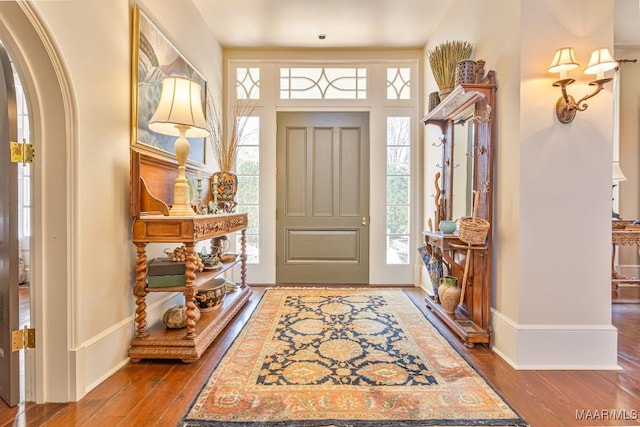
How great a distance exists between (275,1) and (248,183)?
2.02 m

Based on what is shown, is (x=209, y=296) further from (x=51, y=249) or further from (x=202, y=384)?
(x=51, y=249)

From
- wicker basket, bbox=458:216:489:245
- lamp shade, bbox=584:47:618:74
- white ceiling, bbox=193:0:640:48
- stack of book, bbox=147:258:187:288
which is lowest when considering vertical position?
stack of book, bbox=147:258:187:288

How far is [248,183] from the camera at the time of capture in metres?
4.25

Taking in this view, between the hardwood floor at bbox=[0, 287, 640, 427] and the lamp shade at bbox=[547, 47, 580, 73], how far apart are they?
1.81 meters

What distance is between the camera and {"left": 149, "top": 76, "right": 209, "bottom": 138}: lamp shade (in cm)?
205

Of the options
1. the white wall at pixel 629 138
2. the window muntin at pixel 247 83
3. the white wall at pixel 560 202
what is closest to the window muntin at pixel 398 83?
the window muntin at pixel 247 83

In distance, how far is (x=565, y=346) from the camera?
209 centimetres

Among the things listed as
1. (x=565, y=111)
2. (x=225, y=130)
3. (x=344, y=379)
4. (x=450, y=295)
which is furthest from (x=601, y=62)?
(x=225, y=130)

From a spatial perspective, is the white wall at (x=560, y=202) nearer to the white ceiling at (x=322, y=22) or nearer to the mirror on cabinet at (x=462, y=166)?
the mirror on cabinet at (x=462, y=166)

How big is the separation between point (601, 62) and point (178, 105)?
2497 millimetres

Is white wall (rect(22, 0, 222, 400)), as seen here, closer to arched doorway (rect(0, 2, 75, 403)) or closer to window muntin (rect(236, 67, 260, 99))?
arched doorway (rect(0, 2, 75, 403))

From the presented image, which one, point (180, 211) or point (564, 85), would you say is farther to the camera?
point (180, 211)

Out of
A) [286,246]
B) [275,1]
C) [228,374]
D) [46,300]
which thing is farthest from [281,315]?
[275,1]

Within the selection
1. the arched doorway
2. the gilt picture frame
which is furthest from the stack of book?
the gilt picture frame
